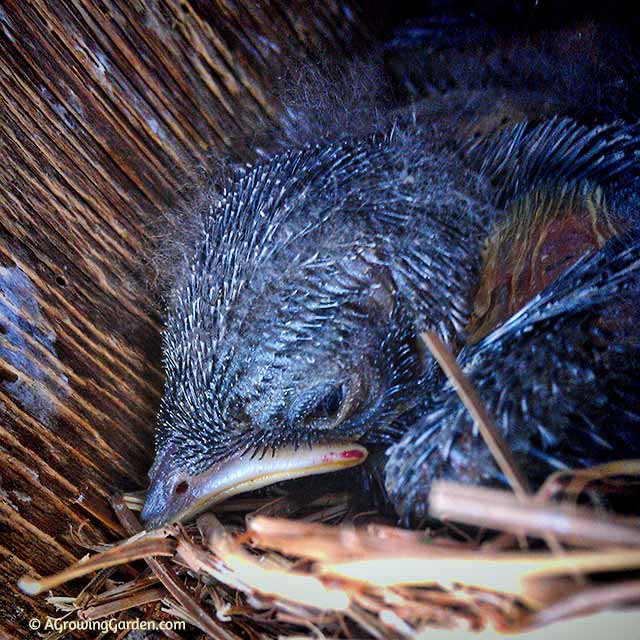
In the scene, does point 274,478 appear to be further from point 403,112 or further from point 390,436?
point 403,112

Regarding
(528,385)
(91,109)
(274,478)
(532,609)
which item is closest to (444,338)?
(528,385)

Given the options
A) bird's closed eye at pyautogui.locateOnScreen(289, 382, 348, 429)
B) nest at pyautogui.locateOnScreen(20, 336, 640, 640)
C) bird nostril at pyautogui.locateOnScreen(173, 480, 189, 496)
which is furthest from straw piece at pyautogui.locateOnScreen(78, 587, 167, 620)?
bird's closed eye at pyautogui.locateOnScreen(289, 382, 348, 429)

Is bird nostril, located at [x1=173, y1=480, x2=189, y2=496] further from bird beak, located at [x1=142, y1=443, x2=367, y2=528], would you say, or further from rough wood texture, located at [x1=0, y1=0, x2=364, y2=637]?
rough wood texture, located at [x1=0, y1=0, x2=364, y2=637]

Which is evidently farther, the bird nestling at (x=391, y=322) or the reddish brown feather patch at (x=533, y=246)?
the reddish brown feather patch at (x=533, y=246)

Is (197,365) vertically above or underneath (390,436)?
above

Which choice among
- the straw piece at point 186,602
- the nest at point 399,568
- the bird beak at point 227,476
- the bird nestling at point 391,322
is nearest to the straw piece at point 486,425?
the nest at point 399,568

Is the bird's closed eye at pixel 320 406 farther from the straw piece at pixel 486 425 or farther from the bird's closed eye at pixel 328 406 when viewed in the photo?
the straw piece at pixel 486 425

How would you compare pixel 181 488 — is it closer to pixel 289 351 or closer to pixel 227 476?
pixel 227 476

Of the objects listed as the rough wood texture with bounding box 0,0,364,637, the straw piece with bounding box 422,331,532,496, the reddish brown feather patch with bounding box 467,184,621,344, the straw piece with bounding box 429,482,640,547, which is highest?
the rough wood texture with bounding box 0,0,364,637
